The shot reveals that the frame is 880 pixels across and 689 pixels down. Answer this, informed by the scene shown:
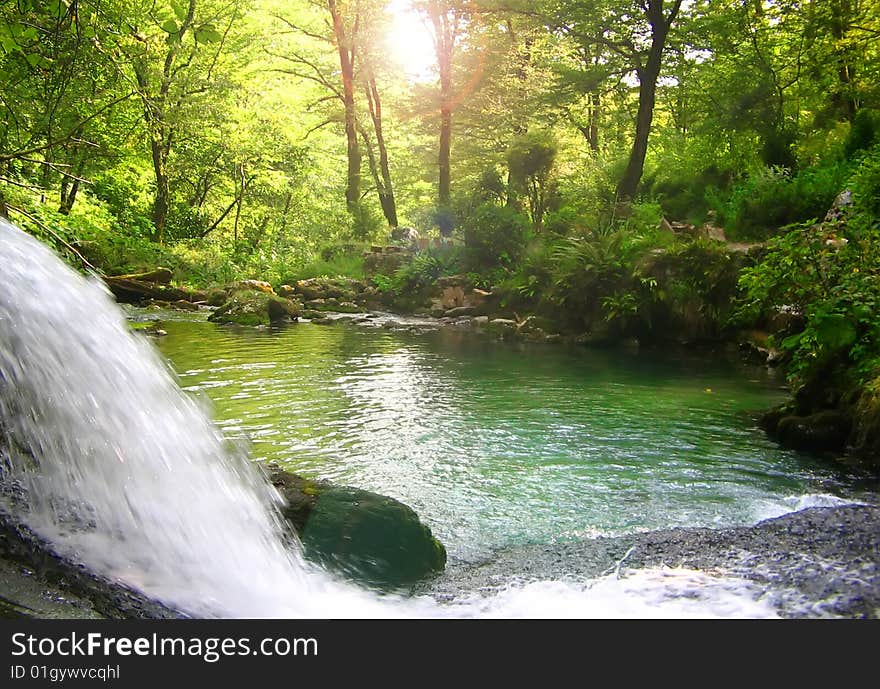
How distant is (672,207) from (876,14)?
7.78m

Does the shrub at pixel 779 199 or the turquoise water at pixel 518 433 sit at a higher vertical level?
the shrub at pixel 779 199

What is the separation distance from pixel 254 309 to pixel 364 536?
17017 mm

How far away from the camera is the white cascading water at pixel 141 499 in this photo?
132 inches

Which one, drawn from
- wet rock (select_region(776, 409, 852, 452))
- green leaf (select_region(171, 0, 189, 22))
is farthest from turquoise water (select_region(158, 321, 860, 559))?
green leaf (select_region(171, 0, 189, 22))

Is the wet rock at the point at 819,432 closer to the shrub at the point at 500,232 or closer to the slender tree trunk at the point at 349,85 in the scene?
the shrub at the point at 500,232

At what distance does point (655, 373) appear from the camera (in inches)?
501

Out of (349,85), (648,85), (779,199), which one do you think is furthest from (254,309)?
(349,85)

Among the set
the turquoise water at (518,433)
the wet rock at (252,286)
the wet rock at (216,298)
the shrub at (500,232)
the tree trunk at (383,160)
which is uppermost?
the tree trunk at (383,160)

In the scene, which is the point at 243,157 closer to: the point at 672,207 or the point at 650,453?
the point at 672,207

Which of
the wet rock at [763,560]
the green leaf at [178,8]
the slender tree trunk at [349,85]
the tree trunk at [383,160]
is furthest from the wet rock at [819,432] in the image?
the tree trunk at [383,160]

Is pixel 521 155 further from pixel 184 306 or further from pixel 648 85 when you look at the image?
pixel 184 306

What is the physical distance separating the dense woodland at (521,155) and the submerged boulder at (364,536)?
266 cm

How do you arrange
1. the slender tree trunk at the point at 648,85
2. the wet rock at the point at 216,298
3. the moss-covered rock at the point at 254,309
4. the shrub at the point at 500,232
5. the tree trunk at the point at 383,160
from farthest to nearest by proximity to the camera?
1. the tree trunk at the point at 383,160
2. the wet rock at the point at 216,298
3. the shrub at the point at 500,232
4. the moss-covered rock at the point at 254,309
5. the slender tree trunk at the point at 648,85
